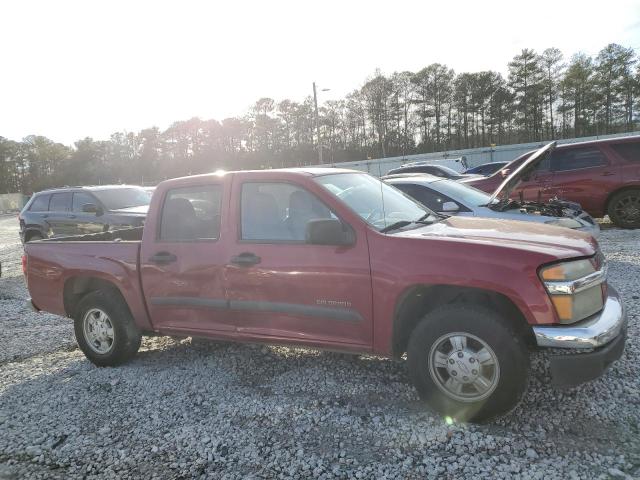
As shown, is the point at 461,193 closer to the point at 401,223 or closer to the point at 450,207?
the point at 450,207

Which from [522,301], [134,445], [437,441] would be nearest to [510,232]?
[522,301]

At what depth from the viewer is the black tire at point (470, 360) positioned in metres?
2.82

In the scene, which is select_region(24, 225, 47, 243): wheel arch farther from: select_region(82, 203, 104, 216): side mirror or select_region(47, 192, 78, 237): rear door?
select_region(82, 203, 104, 216): side mirror

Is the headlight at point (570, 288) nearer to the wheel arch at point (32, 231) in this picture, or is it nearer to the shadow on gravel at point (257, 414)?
the shadow on gravel at point (257, 414)

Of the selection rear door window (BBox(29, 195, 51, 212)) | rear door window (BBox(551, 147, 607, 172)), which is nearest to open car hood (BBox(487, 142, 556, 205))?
rear door window (BBox(551, 147, 607, 172))

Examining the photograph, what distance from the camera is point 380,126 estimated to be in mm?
68812

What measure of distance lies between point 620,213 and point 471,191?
4.32 meters

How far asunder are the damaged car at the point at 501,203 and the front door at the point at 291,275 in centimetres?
268

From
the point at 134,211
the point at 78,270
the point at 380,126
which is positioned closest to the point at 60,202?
the point at 134,211


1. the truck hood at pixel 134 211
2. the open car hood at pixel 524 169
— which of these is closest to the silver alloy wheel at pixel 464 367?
the open car hood at pixel 524 169

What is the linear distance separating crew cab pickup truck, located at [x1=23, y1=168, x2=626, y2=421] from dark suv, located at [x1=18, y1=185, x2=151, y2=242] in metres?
5.37

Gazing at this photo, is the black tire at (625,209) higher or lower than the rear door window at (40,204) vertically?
lower

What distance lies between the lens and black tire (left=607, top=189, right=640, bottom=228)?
9.28 meters

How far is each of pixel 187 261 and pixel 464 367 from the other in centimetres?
235
